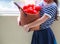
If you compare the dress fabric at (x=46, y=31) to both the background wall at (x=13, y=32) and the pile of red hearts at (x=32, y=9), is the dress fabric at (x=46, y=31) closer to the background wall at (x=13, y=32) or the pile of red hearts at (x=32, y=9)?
the pile of red hearts at (x=32, y=9)

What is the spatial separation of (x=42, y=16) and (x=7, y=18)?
49 centimetres

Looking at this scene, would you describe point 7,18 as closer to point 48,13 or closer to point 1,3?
point 1,3

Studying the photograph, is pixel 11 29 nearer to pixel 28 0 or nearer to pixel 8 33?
pixel 8 33

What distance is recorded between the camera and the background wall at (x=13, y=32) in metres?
1.68

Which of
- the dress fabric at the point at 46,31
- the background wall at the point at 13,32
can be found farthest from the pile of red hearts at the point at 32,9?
the background wall at the point at 13,32

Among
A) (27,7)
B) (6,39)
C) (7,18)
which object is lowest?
(6,39)

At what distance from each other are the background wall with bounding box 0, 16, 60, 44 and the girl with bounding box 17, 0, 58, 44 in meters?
0.19

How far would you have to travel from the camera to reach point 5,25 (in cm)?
169

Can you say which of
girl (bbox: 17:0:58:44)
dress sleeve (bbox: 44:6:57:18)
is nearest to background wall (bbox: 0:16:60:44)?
girl (bbox: 17:0:58:44)

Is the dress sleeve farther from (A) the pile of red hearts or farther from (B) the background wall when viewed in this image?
(B) the background wall

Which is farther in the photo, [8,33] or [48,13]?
[8,33]

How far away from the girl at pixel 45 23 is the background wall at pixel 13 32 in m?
0.19

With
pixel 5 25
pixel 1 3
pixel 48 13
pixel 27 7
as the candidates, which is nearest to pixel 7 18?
pixel 5 25

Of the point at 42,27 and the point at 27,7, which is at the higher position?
the point at 27,7
